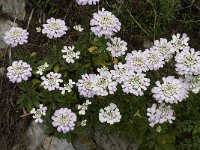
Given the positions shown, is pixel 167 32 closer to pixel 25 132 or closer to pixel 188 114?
pixel 188 114

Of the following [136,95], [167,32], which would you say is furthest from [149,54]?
[167,32]

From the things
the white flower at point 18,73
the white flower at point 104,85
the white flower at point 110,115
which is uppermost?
the white flower at point 104,85

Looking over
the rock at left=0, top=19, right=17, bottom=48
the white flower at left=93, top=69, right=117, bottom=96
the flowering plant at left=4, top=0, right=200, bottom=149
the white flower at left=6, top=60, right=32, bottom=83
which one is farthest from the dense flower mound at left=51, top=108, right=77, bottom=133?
the rock at left=0, top=19, right=17, bottom=48

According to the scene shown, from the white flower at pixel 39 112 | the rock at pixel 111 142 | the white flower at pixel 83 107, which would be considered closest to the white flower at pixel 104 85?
the white flower at pixel 83 107

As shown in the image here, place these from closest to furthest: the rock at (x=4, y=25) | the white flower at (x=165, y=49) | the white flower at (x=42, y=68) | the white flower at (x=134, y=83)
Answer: the white flower at (x=134, y=83)
the white flower at (x=165, y=49)
the white flower at (x=42, y=68)
the rock at (x=4, y=25)

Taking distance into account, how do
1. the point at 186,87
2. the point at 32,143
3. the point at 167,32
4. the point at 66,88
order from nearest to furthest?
1. the point at 186,87
2. the point at 66,88
3. the point at 32,143
4. the point at 167,32

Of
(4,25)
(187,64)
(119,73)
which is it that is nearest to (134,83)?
(119,73)

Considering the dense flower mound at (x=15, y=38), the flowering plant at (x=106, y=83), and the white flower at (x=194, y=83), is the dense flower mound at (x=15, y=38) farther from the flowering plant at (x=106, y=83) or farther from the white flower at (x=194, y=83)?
the white flower at (x=194, y=83)
